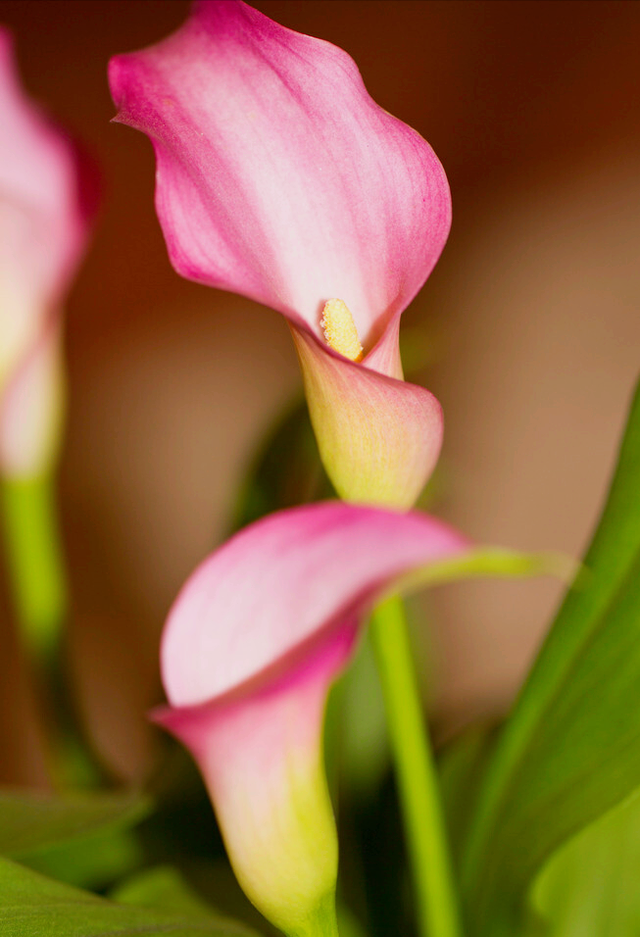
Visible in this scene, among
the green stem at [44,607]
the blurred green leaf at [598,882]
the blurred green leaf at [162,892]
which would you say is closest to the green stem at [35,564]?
the green stem at [44,607]

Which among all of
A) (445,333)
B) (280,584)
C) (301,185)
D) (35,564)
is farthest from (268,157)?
(445,333)

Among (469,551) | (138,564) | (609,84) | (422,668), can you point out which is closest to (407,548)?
(469,551)

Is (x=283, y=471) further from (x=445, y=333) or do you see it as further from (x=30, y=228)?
(x=445, y=333)

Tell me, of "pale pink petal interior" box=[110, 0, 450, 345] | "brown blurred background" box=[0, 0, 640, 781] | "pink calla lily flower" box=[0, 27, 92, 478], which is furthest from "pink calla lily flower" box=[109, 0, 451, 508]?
"brown blurred background" box=[0, 0, 640, 781]

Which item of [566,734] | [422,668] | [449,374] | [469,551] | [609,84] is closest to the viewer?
[469,551]

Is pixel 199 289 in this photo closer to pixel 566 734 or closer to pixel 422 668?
pixel 422 668
